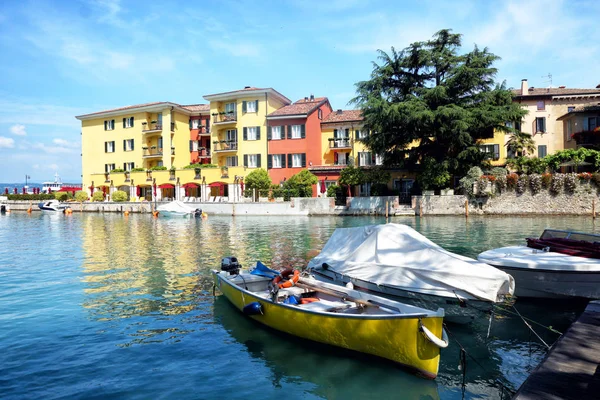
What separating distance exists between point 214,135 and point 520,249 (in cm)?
5502

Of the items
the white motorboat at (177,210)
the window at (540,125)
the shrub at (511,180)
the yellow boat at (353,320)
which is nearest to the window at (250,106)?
the white motorboat at (177,210)

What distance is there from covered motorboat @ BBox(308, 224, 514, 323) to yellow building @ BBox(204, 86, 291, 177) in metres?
46.6

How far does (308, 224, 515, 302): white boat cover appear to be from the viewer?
9.68 m

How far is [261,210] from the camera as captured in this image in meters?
50.8

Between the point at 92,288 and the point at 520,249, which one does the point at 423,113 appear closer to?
the point at 520,249

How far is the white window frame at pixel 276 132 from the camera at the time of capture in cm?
5922

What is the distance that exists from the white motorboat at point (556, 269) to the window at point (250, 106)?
5098 centimetres

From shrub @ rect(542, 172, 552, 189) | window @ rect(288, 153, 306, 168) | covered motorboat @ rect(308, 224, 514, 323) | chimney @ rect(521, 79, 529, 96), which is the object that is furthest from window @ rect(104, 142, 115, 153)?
covered motorboat @ rect(308, 224, 514, 323)

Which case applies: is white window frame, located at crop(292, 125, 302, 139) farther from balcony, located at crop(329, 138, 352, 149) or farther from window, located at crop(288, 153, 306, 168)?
balcony, located at crop(329, 138, 352, 149)

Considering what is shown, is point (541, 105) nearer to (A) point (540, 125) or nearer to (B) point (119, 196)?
(A) point (540, 125)

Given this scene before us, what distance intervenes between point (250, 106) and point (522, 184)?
3625 cm

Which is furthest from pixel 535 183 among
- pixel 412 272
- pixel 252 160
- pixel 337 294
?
pixel 337 294

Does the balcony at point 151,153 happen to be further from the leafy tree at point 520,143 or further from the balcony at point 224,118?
the leafy tree at point 520,143

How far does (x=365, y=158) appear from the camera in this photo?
56.4 metres
